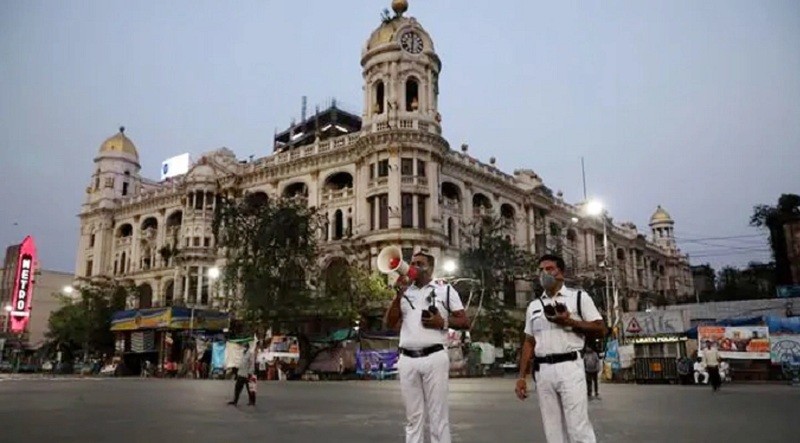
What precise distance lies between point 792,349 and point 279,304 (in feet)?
80.7

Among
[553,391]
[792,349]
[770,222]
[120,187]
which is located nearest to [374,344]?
[792,349]

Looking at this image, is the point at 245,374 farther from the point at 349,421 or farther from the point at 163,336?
the point at 163,336

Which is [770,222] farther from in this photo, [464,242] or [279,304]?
[279,304]

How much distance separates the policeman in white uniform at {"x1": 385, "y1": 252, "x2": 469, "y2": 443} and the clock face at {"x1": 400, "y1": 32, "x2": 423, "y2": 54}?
42461 mm

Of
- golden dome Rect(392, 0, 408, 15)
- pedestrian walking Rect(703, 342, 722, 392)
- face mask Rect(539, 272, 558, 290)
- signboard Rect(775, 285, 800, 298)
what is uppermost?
golden dome Rect(392, 0, 408, 15)

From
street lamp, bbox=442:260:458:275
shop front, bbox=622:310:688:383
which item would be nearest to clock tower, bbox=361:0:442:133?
street lamp, bbox=442:260:458:275

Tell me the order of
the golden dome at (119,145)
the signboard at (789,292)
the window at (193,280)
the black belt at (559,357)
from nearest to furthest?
the black belt at (559,357) < the signboard at (789,292) < the window at (193,280) < the golden dome at (119,145)

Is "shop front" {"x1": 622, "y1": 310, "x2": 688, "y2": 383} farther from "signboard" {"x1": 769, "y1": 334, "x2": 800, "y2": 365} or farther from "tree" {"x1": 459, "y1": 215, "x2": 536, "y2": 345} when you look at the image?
"tree" {"x1": 459, "y1": 215, "x2": 536, "y2": 345}

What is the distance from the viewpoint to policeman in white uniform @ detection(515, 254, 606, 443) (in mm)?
5320

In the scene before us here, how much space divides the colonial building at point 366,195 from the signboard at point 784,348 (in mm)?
8698

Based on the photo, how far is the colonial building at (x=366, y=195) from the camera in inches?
1726

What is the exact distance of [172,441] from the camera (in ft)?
26.3

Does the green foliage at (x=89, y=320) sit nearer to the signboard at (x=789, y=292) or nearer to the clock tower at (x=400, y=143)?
the clock tower at (x=400, y=143)

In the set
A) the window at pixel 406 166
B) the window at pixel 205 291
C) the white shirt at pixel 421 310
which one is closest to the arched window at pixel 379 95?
the window at pixel 406 166
